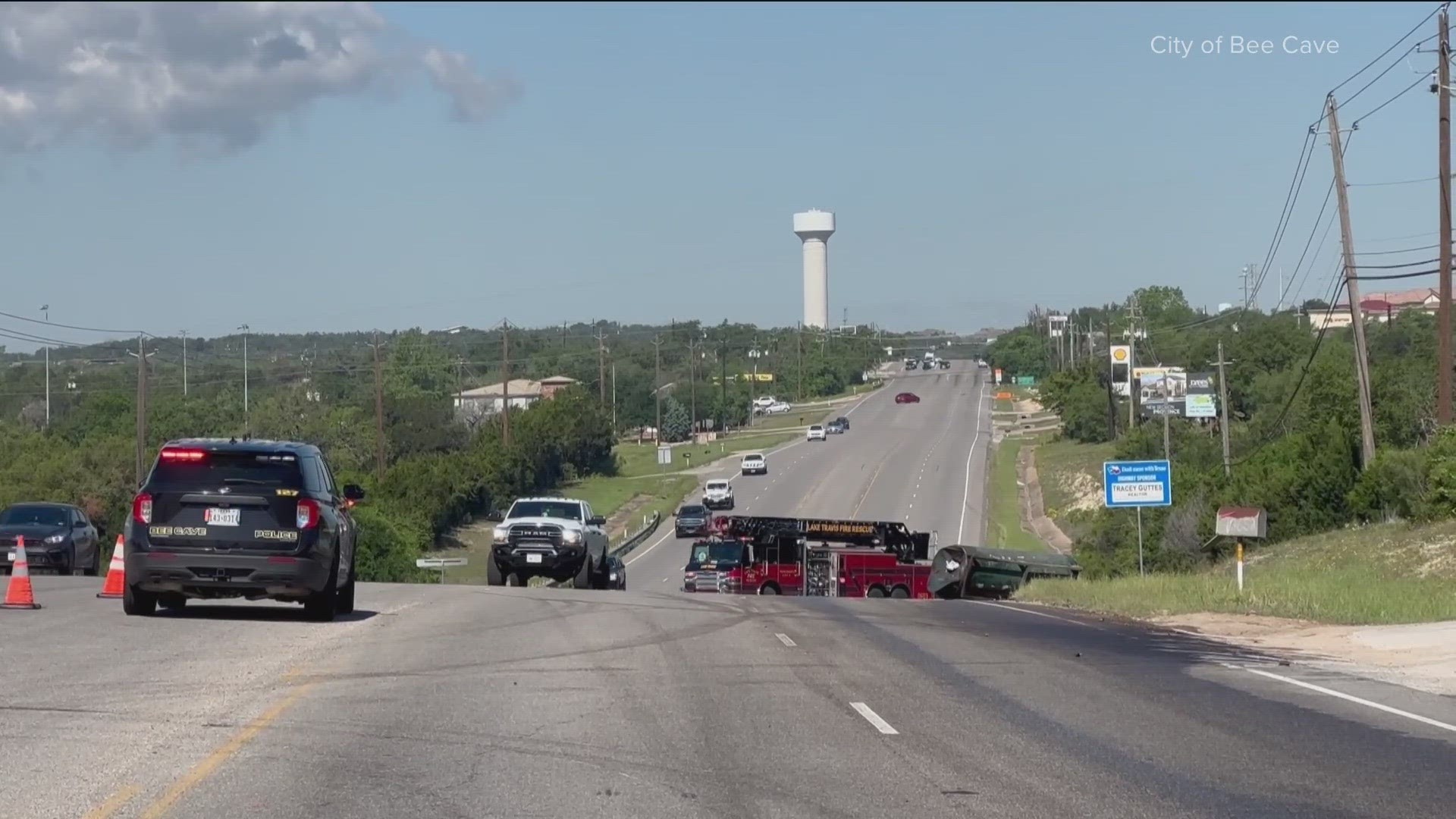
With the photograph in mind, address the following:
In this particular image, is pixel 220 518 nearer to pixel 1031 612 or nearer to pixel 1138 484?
pixel 1031 612

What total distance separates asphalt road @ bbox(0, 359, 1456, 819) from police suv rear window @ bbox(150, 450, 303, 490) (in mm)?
1567

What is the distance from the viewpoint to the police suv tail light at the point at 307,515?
1748 cm

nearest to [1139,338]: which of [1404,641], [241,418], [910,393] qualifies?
[910,393]

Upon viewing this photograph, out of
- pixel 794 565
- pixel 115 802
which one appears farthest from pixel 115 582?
pixel 794 565

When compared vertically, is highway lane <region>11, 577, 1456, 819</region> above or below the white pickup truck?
above

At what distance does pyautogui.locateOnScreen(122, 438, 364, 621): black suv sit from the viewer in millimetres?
17297

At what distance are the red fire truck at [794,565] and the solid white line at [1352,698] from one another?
24.7 meters

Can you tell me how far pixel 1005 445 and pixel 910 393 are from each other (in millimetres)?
46553

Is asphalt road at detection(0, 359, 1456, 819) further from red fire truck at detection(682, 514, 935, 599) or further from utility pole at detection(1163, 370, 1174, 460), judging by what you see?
utility pole at detection(1163, 370, 1174, 460)

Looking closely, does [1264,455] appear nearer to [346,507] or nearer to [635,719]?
[346,507]

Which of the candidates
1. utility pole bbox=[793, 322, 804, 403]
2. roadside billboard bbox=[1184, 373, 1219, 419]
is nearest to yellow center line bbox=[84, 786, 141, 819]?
roadside billboard bbox=[1184, 373, 1219, 419]

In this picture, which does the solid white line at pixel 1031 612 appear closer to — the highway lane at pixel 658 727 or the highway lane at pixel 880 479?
the highway lane at pixel 658 727

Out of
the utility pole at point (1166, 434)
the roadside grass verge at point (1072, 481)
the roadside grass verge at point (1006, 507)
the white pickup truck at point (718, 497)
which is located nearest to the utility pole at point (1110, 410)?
the roadside grass verge at point (1072, 481)

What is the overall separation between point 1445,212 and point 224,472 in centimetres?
3131
